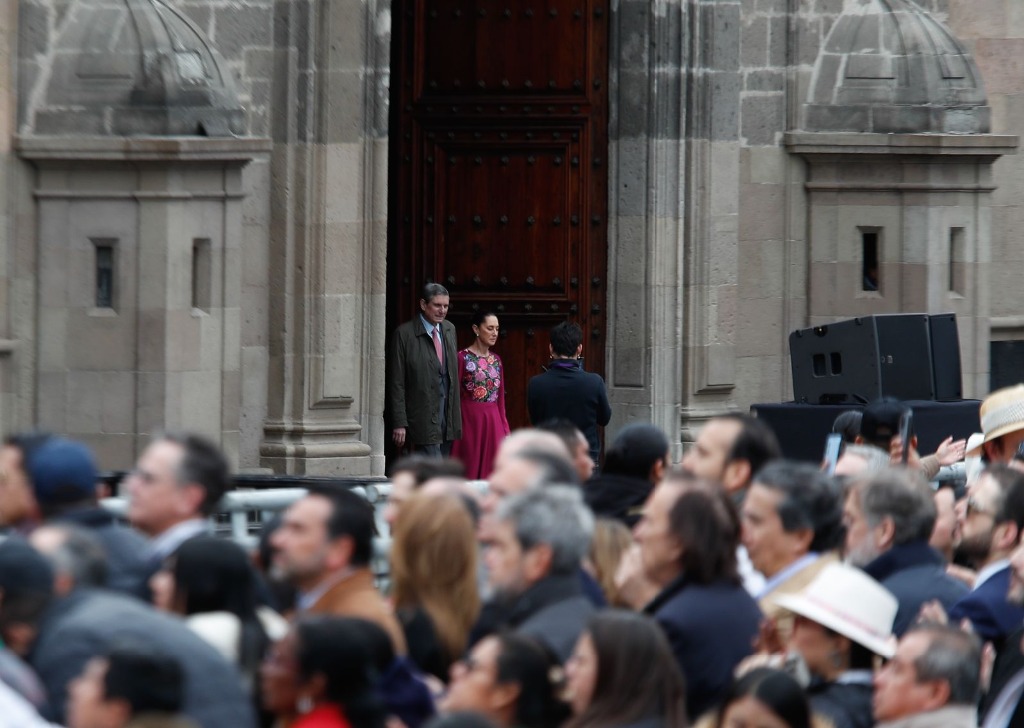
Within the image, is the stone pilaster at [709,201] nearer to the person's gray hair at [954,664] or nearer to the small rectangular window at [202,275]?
the small rectangular window at [202,275]

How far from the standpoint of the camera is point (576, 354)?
13359mm

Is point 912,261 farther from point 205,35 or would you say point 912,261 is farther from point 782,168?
point 205,35

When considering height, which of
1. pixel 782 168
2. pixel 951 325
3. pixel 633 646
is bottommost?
pixel 633 646

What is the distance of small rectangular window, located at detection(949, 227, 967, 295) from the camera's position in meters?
15.8

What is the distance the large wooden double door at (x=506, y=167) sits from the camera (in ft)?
51.0

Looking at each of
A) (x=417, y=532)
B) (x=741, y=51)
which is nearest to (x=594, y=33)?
(x=741, y=51)

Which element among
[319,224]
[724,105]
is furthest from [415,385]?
[724,105]

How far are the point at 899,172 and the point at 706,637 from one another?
991 cm

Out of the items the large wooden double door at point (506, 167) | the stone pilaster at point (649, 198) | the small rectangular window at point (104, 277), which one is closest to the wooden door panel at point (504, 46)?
the large wooden double door at point (506, 167)

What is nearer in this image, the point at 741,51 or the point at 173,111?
the point at 173,111

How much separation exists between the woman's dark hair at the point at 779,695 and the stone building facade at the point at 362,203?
787 cm

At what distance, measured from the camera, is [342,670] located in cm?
506

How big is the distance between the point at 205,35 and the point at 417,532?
7.77m

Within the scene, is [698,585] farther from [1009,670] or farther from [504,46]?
[504,46]
